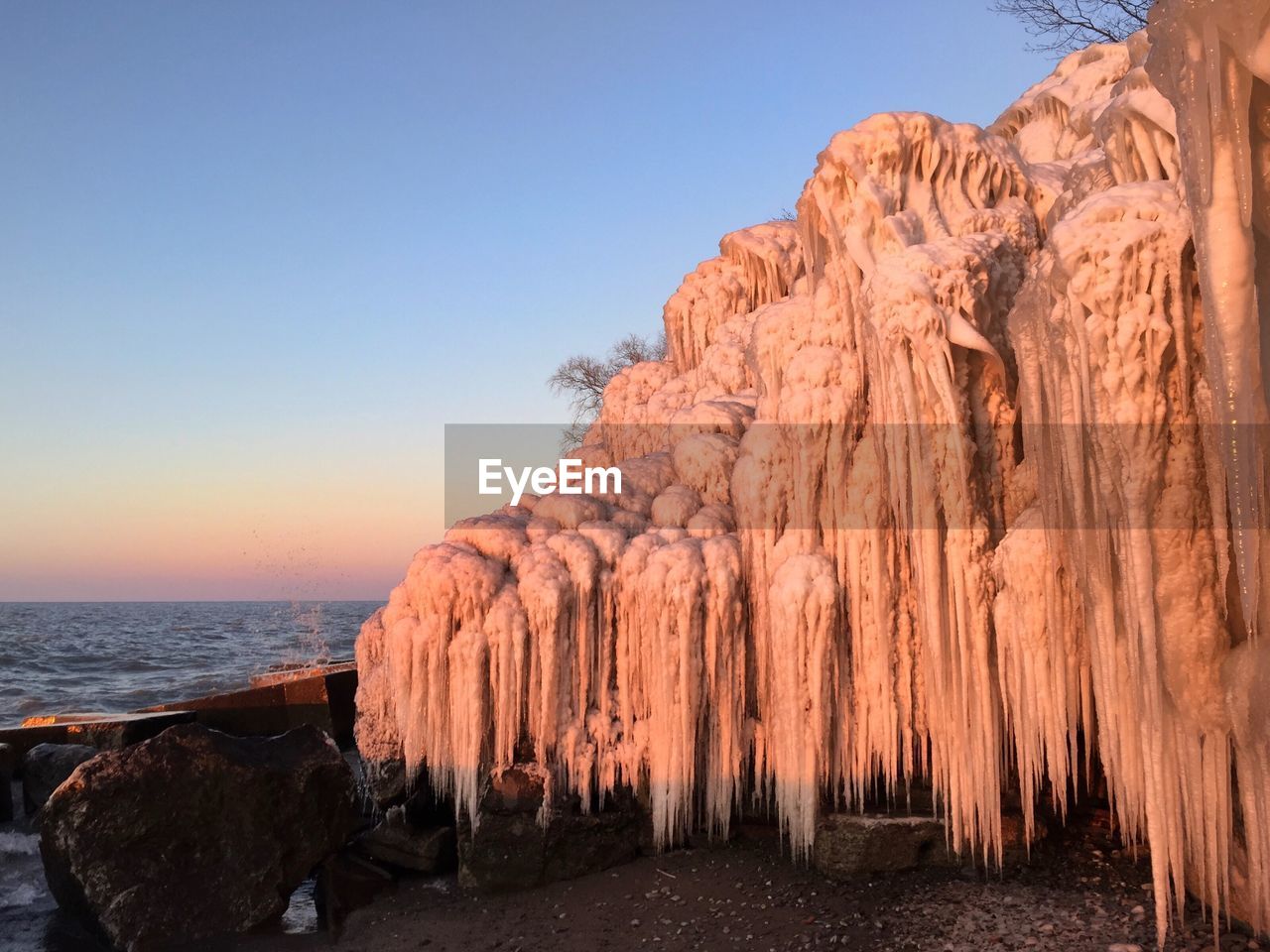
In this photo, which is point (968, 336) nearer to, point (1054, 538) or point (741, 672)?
point (1054, 538)

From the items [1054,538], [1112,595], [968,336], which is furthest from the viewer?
[968,336]

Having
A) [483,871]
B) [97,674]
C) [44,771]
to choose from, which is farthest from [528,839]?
[97,674]

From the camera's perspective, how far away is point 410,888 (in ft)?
28.9

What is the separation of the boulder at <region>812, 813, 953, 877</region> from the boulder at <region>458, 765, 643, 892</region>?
2.20 metres

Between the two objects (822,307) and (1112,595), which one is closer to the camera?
(1112,595)

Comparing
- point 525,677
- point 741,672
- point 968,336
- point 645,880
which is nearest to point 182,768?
point 525,677

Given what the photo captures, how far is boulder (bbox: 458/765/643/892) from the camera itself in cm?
840

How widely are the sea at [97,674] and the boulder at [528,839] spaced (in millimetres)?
1869

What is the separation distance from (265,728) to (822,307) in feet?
39.7

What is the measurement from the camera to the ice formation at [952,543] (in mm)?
4852

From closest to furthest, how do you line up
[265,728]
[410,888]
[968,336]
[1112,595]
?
1. [1112,595]
2. [968,336]
3. [410,888]
4. [265,728]

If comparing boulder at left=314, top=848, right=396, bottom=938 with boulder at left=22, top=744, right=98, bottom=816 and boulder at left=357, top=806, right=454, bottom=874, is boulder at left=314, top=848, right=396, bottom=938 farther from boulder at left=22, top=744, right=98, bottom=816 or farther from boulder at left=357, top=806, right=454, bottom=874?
boulder at left=22, top=744, right=98, bottom=816

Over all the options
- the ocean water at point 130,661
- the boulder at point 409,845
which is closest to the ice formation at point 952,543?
the boulder at point 409,845

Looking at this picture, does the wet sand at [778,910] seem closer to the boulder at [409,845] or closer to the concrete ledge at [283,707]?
the boulder at [409,845]
